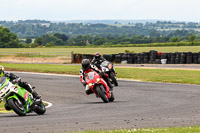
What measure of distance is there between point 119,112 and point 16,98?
290 cm

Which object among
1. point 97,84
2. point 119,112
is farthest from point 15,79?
point 97,84

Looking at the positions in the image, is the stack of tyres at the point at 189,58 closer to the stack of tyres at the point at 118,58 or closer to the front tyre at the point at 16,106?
the stack of tyres at the point at 118,58

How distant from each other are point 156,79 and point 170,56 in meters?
15.7

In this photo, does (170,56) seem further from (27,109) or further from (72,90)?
(27,109)

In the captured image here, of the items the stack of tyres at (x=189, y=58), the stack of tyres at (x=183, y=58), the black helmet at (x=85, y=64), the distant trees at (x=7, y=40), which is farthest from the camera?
the distant trees at (x=7, y=40)

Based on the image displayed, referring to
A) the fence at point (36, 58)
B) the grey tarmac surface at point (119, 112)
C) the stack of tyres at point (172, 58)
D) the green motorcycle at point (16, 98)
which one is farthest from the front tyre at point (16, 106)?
the fence at point (36, 58)

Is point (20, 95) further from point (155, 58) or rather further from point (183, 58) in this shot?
point (155, 58)

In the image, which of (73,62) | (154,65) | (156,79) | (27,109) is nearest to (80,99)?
(27,109)

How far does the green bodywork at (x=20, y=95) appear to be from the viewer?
476 inches

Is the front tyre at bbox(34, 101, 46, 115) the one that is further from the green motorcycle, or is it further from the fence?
the fence

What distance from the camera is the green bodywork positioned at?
39.7 feet

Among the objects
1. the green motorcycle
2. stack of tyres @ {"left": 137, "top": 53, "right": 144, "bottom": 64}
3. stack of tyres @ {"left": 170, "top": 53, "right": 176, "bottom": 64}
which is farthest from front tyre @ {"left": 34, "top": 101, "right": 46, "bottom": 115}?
stack of tyres @ {"left": 137, "top": 53, "right": 144, "bottom": 64}

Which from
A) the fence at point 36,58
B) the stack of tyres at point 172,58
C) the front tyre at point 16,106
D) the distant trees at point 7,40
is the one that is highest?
the front tyre at point 16,106

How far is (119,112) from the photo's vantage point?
13234mm
